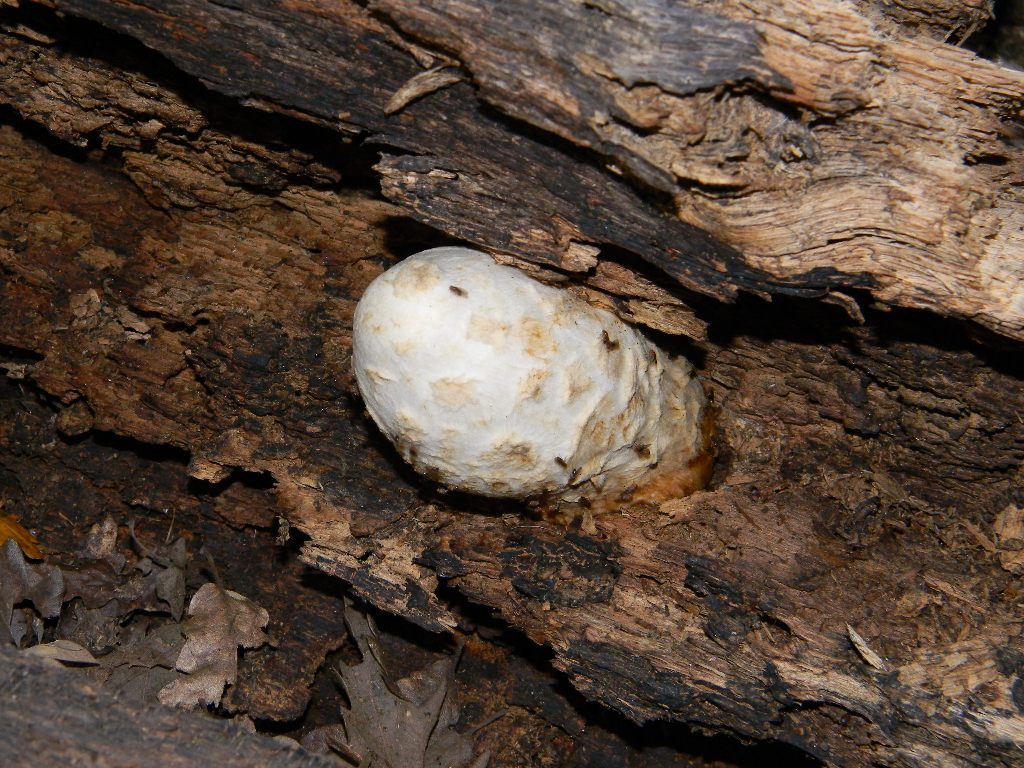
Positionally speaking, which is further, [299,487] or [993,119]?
[299,487]

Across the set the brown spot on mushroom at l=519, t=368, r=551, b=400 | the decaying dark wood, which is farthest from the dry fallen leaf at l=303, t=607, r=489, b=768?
the brown spot on mushroom at l=519, t=368, r=551, b=400

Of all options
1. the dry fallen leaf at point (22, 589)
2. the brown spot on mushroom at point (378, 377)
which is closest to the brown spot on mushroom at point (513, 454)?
the brown spot on mushroom at point (378, 377)

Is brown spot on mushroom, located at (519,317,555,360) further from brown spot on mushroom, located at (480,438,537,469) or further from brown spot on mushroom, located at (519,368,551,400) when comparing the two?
brown spot on mushroom, located at (480,438,537,469)

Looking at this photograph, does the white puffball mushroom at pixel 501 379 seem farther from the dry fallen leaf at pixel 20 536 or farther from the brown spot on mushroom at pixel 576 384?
the dry fallen leaf at pixel 20 536

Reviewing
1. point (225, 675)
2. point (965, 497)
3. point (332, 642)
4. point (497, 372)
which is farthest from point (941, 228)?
point (225, 675)

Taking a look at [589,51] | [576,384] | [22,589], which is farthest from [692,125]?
[22,589]

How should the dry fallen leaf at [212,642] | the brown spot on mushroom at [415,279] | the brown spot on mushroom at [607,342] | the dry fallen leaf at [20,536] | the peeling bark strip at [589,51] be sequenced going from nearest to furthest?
the peeling bark strip at [589,51] → the brown spot on mushroom at [415,279] → the brown spot on mushroom at [607,342] → the dry fallen leaf at [212,642] → the dry fallen leaf at [20,536]

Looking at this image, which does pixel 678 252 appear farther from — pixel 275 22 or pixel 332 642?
pixel 332 642
